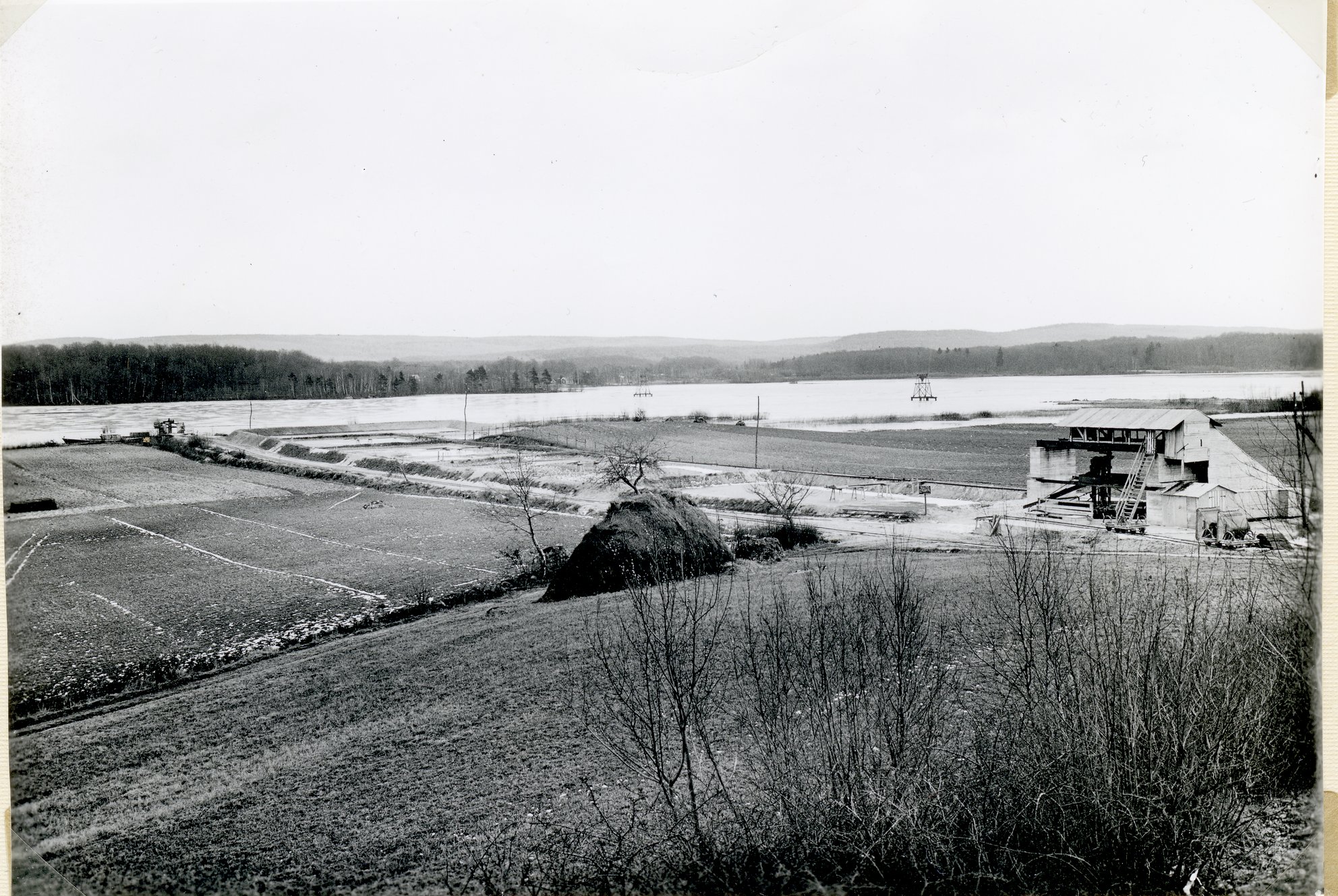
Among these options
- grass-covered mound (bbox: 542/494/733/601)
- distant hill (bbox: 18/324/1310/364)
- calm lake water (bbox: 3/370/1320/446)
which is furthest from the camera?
distant hill (bbox: 18/324/1310/364)

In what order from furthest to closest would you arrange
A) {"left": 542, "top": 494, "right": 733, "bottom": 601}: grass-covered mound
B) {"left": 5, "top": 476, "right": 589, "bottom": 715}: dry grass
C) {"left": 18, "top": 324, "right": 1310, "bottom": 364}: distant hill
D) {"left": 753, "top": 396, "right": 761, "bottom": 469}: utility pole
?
{"left": 753, "top": 396, "right": 761, "bottom": 469}: utility pole, {"left": 18, "top": 324, "right": 1310, "bottom": 364}: distant hill, {"left": 542, "top": 494, "right": 733, "bottom": 601}: grass-covered mound, {"left": 5, "top": 476, "right": 589, "bottom": 715}: dry grass

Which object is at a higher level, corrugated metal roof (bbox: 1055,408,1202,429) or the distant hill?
the distant hill

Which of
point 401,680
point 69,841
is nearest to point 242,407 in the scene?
point 401,680

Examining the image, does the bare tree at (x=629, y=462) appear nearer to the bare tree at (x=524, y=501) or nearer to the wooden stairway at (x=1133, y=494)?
the bare tree at (x=524, y=501)

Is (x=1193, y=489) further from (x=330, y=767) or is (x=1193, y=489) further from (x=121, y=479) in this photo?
(x=121, y=479)

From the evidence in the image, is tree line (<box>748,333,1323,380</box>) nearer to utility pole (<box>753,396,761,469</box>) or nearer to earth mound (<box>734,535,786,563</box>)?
utility pole (<box>753,396,761,469</box>)

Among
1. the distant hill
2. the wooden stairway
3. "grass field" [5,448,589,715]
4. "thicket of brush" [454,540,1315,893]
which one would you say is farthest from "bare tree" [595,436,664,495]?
the wooden stairway

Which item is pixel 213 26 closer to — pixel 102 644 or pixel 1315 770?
pixel 102 644
